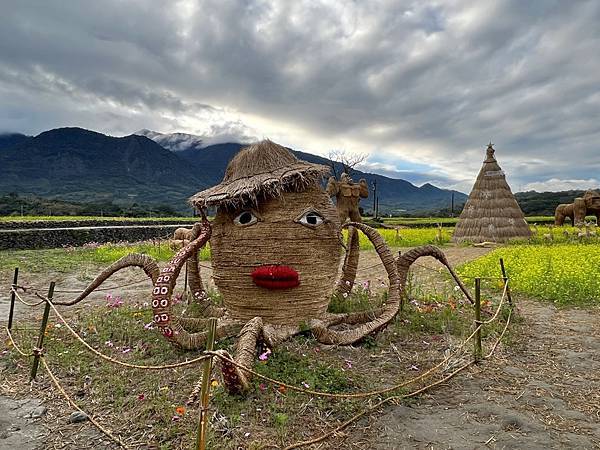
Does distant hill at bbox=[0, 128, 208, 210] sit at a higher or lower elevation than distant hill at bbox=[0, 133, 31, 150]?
lower

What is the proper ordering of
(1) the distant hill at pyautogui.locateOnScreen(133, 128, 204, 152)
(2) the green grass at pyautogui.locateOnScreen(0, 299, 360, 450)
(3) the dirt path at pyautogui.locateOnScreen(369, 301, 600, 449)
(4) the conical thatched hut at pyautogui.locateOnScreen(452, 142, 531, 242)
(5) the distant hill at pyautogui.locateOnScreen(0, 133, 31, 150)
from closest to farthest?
(3) the dirt path at pyautogui.locateOnScreen(369, 301, 600, 449)
(2) the green grass at pyautogui.locateOnScreen(0, 299, 360, 450)
(4) the conical thatched hut at pyautogui.locateOnScreen(452, 142, 531, 242)
(5) the distant hill at pyautogui.locateOnScreen(0, 133, 31, 150)
(1) the distant hill at pyautogui.locateOnScreen(133, 128, 204, 152)

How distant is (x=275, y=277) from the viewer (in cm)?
513

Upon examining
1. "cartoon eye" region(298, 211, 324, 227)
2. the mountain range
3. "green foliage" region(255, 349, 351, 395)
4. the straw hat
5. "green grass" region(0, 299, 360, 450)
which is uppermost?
the mountain range

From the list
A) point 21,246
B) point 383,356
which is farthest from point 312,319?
point 21,246

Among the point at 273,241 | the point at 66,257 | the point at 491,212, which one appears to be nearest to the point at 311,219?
the point at 273,241

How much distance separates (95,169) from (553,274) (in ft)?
436

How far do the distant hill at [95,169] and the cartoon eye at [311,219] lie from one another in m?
87.7

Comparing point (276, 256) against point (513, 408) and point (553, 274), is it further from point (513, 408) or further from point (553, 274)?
point (553, 274)

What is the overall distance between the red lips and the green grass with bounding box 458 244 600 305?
5.59 metres

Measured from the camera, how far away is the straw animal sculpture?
519 cm

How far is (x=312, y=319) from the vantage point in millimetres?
5547

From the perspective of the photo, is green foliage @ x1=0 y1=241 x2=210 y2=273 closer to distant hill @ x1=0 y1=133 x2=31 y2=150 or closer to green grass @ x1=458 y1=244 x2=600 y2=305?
green grass @ x1=458 y1=244 x2=600 y2=305

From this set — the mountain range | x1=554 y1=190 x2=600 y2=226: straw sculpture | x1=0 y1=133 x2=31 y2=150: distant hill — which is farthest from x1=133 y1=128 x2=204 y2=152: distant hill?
x1=554 y1=190 x2=600 y2=226: straw sculpture

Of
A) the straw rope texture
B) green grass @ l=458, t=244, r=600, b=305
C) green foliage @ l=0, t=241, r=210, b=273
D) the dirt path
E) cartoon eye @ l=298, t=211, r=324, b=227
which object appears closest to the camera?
the dirt path
